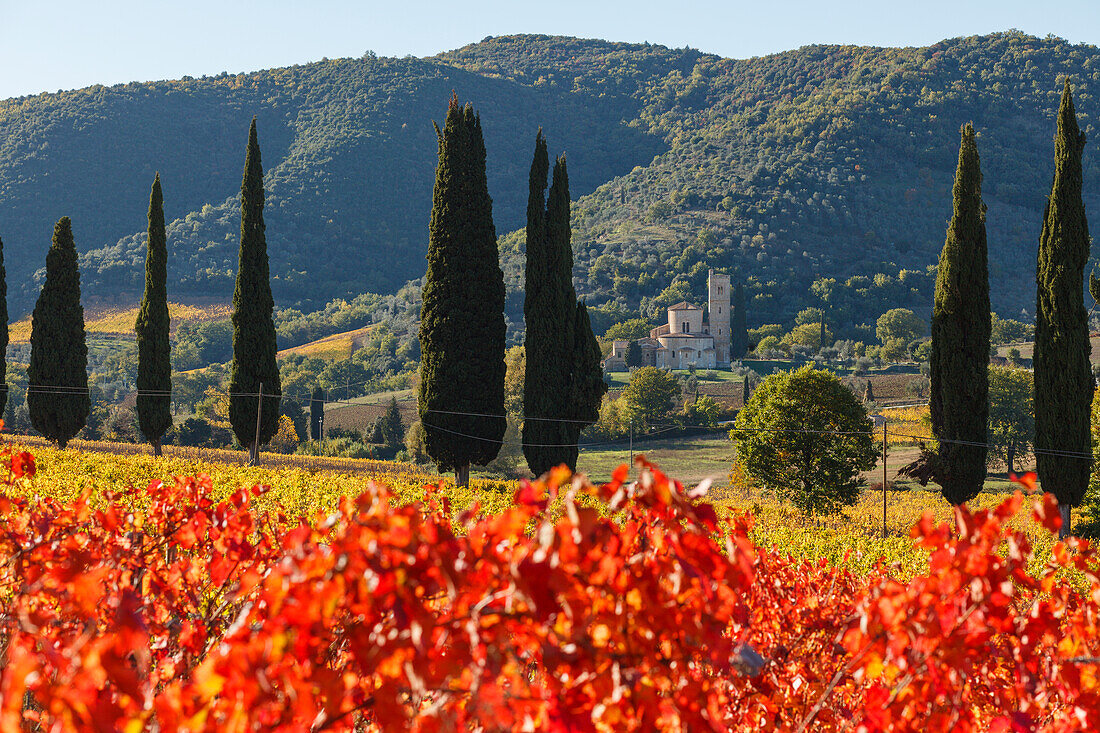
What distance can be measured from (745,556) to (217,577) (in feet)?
5.61

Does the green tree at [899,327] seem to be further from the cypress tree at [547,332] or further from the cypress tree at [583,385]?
the cypress tree at [547,332]

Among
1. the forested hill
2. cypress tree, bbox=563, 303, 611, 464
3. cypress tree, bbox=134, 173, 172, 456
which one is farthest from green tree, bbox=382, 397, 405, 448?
the forested hill

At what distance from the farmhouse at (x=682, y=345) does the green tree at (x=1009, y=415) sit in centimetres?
3093

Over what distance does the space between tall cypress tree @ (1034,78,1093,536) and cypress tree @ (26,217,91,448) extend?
1938cm

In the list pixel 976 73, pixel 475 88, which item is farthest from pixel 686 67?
pixel 976 73

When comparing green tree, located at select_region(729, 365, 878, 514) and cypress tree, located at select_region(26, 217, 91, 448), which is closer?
cypress tree, located at select_region(26, 217, 91, 448)

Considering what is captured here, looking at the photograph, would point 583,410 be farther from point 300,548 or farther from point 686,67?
point 686,67

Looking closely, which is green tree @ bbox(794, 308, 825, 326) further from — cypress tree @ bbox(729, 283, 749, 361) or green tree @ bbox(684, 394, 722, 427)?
green tree @ bbox(684, 394, 722, 427)

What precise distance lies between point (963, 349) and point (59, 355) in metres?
19.0

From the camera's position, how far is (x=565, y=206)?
732 inches

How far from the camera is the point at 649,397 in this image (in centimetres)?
5425

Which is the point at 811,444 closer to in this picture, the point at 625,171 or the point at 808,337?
the point at 808,337

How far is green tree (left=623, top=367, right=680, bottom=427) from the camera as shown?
53.1 m

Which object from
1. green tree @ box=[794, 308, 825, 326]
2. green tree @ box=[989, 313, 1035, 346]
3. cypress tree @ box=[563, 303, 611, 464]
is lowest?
cypress tree @ box=[563, 303, 611, 464]
